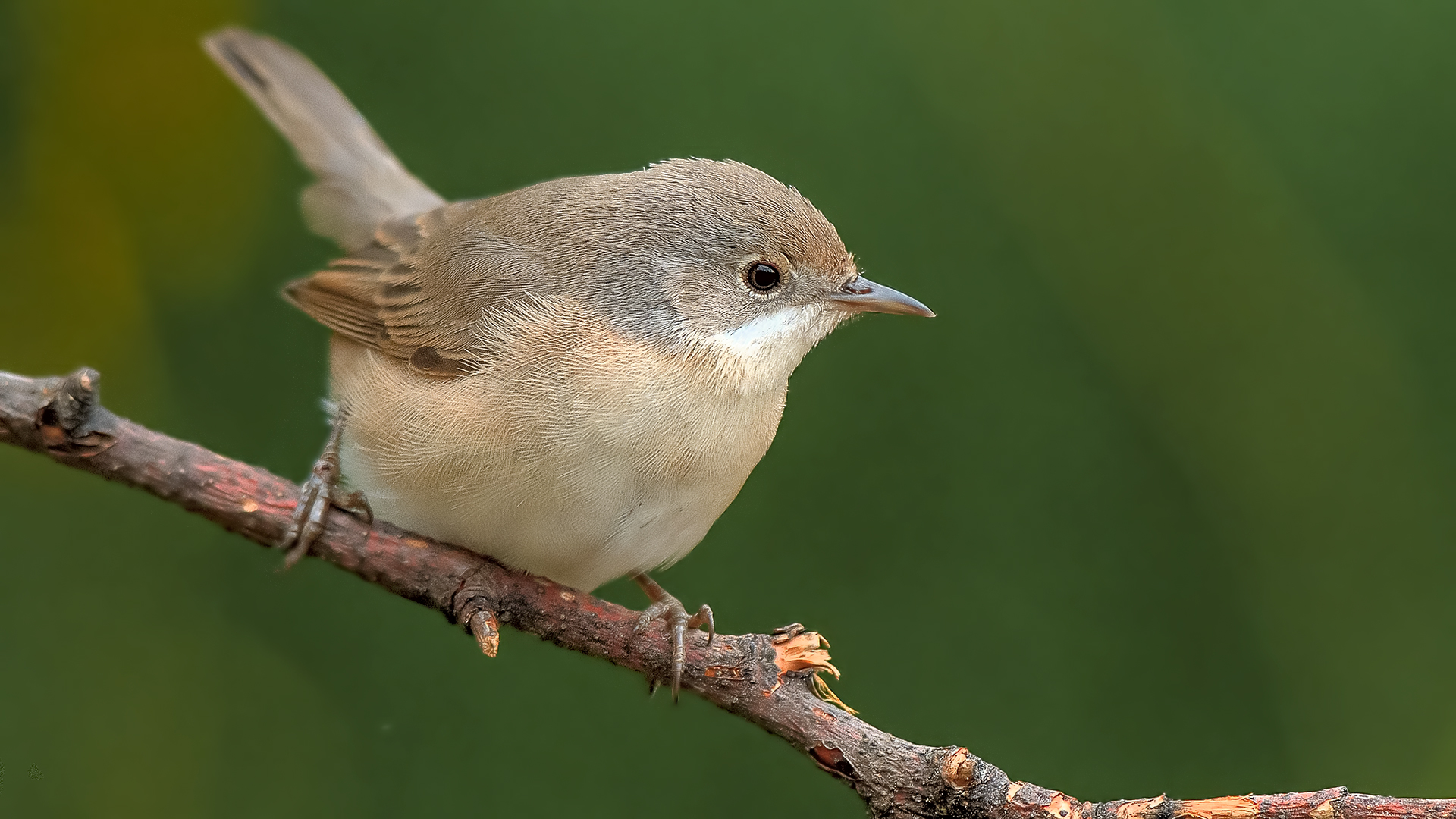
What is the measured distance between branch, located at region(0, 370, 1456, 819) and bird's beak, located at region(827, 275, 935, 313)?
2.58 ft

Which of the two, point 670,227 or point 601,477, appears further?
point 670,227

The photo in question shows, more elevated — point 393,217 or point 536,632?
point 393,217

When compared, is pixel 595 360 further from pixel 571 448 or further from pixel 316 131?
pixel 316 131

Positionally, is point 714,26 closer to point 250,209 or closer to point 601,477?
point 250,209

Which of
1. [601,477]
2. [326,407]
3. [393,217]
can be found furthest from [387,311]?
[601,477]

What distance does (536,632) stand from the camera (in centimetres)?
278

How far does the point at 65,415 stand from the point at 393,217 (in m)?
1.46

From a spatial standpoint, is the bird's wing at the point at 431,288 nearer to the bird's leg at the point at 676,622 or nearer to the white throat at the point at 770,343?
the white throat at the point at 770,343

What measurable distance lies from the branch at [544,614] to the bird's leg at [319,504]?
2 centimetres

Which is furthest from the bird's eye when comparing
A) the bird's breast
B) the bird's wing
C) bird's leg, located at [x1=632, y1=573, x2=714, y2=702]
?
bird's leg, located at [x1=632, y1=573, x2=714, y2=702]

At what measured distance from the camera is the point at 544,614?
277cm

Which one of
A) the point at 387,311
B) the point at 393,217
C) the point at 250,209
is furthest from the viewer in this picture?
the point at 250,209

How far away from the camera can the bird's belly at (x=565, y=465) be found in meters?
2.68

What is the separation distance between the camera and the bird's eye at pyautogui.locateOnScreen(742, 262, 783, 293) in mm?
2938
